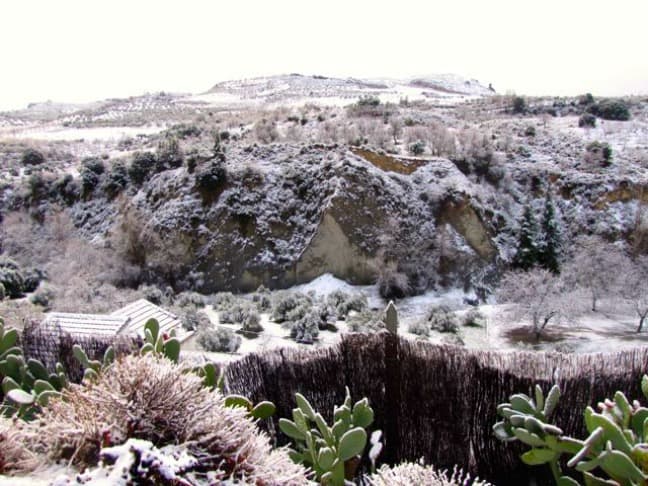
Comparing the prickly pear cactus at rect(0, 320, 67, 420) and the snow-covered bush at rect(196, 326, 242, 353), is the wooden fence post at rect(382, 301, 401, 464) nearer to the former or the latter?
the prickly pear cactus at rect(0, 320, 67, 420)

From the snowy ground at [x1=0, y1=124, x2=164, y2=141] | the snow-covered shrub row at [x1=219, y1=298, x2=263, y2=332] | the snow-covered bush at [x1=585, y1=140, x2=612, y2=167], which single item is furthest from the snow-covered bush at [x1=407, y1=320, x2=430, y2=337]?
the snowy ground at [x1=0, y1=124, x2=164, y2=141]

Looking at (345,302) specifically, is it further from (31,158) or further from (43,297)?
(31,158)

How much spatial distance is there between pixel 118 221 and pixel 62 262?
3.08 meters


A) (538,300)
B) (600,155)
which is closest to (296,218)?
(538,300)

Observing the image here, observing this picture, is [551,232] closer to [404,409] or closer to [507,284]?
[507,284]

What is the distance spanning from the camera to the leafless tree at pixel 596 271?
45.7 ft

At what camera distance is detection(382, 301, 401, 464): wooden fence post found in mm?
3916

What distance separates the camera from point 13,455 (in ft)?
5.77

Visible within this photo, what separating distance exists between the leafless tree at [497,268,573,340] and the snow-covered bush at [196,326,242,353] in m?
7.37

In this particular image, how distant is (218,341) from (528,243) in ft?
39.5

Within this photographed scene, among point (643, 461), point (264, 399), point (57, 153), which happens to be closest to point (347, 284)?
point (264, 399)

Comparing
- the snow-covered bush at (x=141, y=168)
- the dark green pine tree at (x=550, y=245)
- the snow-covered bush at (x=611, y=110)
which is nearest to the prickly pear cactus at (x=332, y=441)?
the dark green pine tree at (x=550, y=245)

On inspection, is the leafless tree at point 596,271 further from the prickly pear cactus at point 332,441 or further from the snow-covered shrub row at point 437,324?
the prickly pear cactus at point 332,441

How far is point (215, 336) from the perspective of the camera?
33.8 feet
